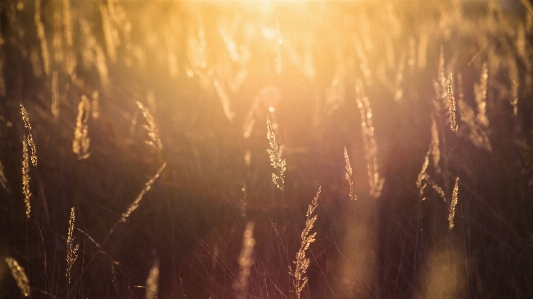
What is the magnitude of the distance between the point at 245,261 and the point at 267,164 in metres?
0.72

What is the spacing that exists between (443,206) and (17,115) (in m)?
1.90

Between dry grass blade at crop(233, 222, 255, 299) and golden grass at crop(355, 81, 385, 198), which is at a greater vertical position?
golden grass at crop(355, 81, 385, 198)

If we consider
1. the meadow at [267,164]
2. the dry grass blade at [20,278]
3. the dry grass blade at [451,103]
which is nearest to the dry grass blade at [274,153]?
the meadow at [267,164]

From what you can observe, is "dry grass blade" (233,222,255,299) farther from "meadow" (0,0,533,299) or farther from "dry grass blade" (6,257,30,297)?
"dry grass blade" (6,257,30,297)

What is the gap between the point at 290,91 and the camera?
2904mm

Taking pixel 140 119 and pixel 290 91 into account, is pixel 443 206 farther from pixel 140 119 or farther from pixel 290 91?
pixel 140 119

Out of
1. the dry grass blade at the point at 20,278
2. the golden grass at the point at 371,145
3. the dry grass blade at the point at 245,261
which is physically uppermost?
the golden grass at the point at 371,145

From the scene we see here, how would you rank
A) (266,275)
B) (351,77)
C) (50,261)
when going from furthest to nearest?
(351,77) → (50,261) → (266,275)

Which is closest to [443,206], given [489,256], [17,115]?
[489,256]

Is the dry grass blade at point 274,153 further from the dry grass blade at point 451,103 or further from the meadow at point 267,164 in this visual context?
the dry grass blade at point 451,103

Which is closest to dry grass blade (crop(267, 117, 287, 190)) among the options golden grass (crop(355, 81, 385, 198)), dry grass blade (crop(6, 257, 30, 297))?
golden grass (crop(355, 81, 385, 198))

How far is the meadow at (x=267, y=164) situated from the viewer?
146 centimetres

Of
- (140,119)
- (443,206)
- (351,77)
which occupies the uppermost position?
(351,77)

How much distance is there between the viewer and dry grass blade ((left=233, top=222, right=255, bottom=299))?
1.40 m
